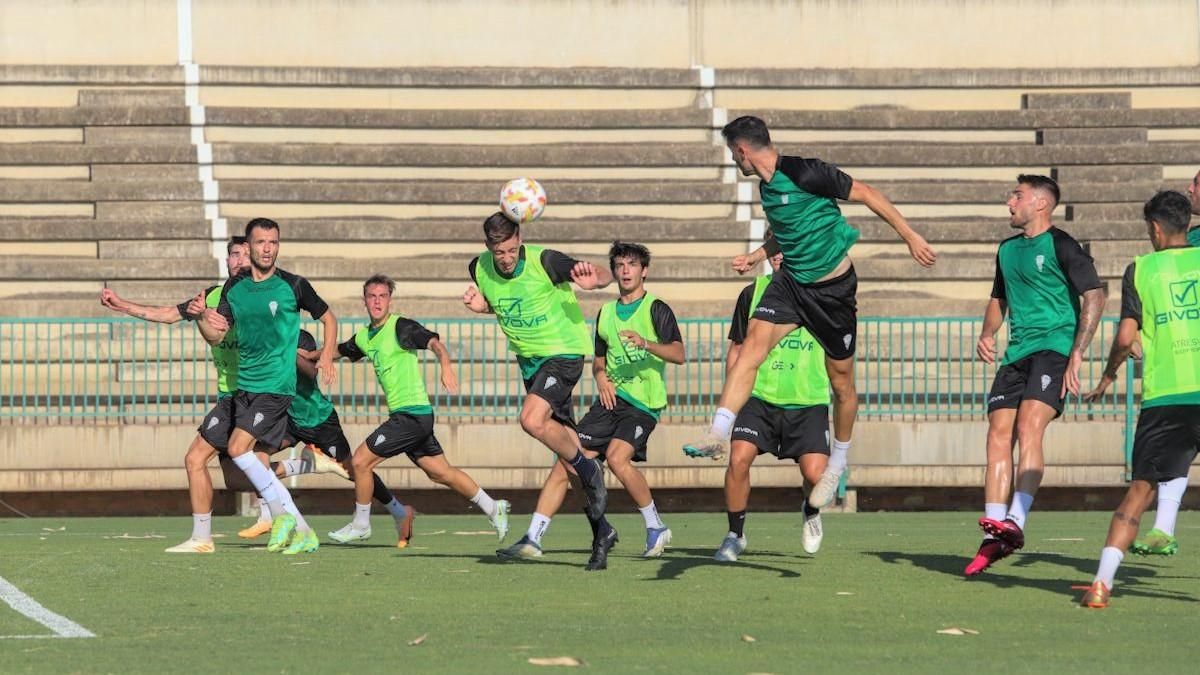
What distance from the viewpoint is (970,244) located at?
23719mm

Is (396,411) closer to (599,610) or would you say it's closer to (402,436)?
(402,436)

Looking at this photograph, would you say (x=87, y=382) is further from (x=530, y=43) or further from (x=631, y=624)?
(x=631, y=624)

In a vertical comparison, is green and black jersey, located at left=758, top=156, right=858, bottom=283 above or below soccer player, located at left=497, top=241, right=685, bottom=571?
above

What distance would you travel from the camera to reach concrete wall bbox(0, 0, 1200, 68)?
2461cm

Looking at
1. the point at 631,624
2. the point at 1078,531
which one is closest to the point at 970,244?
the point at 1078,531

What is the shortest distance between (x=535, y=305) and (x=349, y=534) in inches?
119

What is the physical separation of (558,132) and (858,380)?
660 cm

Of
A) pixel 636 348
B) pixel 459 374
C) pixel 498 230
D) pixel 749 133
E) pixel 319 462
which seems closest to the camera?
pixel 749 133

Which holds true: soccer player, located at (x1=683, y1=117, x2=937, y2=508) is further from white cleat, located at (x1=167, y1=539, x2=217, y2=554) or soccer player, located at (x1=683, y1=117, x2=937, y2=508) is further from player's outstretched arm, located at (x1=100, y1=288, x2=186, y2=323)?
player's outstretched arm, located at (x1=100, y1=288, x2=186, y2=323)

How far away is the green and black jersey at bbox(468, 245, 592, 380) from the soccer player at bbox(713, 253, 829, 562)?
105cm

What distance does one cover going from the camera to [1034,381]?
9852mm

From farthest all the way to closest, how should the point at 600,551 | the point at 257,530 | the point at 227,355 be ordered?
the point at 257,530 < the point at 227,355 < the point at 600,551

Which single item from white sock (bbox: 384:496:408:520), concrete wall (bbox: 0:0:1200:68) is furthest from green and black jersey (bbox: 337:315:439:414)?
concrete wall (bbox: 0:0:1200:68)

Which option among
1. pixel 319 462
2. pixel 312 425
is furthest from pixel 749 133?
pixel 319 462
